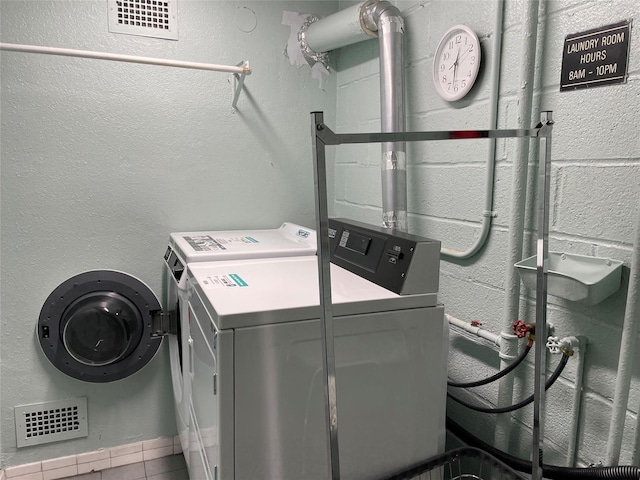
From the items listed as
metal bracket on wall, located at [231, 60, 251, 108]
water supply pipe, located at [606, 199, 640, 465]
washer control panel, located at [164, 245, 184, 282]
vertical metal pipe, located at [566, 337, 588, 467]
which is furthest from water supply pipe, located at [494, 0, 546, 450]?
metal bracket on wall, located at [231, 60, 251, 108]

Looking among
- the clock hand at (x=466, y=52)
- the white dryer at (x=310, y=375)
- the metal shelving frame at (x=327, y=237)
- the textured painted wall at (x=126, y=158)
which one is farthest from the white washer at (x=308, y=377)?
the textured painted wall at (x=126, y=158)

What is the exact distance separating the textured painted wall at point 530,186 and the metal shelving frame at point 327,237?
0.19 metres

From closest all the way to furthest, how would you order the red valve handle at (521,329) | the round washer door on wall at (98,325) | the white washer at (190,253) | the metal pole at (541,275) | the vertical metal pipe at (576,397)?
the metal pole at (541,275)
the vertical metal pipe at (576,397)
the red valve handle at (521,329)
the white washer at (190,253)
the round washer door on wall at (98,325)

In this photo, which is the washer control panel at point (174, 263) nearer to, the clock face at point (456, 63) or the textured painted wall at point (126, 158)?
the textured painted wall at point (126, 158)

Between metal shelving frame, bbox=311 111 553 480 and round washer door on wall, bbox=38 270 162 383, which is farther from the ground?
metal shelving frame, bbox=311 111 553 480

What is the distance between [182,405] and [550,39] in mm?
1705

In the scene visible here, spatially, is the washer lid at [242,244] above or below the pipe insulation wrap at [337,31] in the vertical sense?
below

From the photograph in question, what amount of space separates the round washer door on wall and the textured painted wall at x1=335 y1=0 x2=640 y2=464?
111 centimetres

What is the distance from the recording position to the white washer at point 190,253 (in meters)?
1.59

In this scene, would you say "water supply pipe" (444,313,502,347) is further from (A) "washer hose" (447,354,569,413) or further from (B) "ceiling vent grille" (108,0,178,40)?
(B) "ceiling vent grille" (108,0,178,40)

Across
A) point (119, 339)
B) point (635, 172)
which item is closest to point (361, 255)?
point (635, 172)

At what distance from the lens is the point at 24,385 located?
6.45ft

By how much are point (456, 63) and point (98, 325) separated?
5.42ft

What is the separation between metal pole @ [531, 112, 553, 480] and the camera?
995 mm
